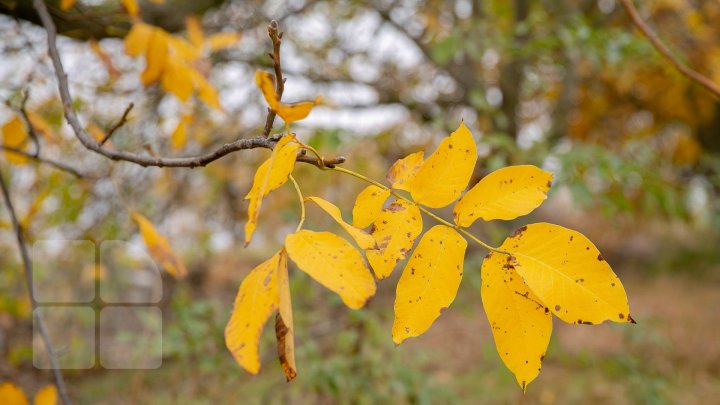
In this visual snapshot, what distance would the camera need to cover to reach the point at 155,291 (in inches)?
167

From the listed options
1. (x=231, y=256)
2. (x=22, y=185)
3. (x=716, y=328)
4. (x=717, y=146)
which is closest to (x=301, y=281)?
(x=22, y=185)

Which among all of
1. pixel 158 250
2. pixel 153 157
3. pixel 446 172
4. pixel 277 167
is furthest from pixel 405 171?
pixel 158 250

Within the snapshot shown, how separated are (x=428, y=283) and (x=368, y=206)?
100mm

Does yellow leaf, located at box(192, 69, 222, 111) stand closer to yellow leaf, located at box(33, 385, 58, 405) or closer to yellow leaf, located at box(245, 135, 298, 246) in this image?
yellow leaf, located at box(33, 385, 58, 405)

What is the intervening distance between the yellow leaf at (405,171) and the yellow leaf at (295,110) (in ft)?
0.51

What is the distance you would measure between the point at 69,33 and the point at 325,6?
209cm

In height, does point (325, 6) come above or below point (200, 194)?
above

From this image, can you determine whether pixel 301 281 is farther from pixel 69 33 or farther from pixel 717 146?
pixel 717 146

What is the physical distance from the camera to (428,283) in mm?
510

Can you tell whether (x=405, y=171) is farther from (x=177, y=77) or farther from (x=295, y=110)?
(x=177, y=77)

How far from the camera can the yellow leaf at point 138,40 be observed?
118cm

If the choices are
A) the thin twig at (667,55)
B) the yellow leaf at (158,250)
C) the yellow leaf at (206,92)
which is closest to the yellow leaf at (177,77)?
the yellow leaf at (206,92)

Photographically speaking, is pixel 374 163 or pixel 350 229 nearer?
pixel 350 229

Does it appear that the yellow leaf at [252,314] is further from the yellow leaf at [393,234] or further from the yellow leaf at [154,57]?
the yellow leaf at [154,57]
